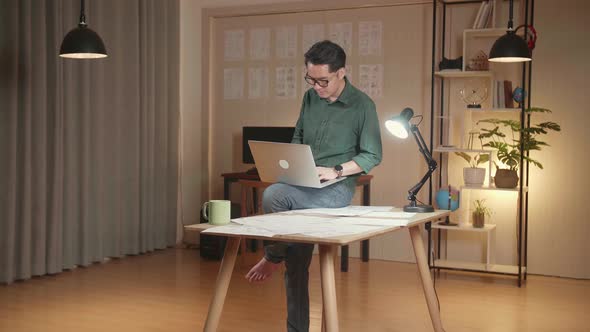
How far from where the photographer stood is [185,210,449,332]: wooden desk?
7.00 ft

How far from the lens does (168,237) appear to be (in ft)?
19.9

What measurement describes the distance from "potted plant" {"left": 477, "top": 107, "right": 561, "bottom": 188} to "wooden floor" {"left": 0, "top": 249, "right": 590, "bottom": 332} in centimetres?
73

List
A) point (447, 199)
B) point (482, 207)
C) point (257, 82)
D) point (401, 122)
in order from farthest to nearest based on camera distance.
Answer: point (257, 82) → point (482, 207) → point (447, 199) → point (401, 122)

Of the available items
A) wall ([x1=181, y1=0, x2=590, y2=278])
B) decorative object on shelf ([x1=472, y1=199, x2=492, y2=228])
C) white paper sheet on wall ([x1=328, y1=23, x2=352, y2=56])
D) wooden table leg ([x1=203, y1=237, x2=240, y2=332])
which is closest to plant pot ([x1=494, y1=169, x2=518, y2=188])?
decorative object on shelf ([x1=472, y1=199, x2=492, y2=228])

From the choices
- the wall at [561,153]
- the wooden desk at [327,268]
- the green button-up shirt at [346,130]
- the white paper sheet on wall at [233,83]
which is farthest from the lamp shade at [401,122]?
the white paper sheet on wall at [233,83]

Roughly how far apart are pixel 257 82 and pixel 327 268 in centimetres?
396

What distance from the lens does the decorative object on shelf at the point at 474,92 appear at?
5172 mm

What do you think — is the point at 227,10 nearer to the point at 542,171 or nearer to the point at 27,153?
the point at 27,153

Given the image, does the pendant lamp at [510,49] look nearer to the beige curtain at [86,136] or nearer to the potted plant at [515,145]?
the potted plant at [515,145]

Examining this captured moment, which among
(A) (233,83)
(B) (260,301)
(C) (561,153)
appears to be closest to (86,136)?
(A) (233,83)

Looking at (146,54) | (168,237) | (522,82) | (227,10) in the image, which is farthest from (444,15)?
(168,237)

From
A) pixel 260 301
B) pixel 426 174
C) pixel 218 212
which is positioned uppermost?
pixel 426 174

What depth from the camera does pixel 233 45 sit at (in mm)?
6152

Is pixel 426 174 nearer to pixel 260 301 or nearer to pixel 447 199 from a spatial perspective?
pixel 260 301
